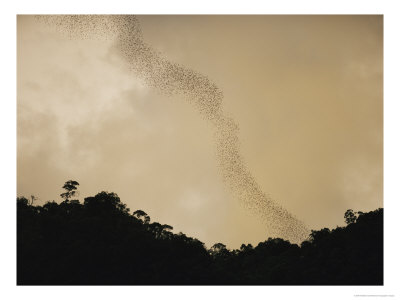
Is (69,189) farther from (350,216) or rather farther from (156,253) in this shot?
(350,216)

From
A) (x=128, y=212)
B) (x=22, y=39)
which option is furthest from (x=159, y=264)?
(x=22, y=39)

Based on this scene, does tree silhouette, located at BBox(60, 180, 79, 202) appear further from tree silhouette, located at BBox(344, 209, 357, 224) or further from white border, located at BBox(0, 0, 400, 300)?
tree silhouette, located at BBox(344, 209, 357, 224)
